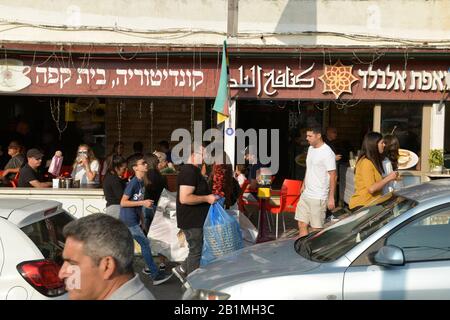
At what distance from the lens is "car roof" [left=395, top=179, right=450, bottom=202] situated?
4446mm

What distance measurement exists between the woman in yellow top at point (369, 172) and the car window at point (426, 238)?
6.82 feet

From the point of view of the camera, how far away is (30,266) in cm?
423

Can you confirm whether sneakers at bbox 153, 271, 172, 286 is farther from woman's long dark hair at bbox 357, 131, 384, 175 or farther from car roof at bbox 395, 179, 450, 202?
car roof at bbox 395, 179, 450, 202

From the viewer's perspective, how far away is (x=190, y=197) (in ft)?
21.0

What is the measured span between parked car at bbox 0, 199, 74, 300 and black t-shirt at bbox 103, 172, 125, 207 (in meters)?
2.58

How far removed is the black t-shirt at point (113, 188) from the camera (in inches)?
288

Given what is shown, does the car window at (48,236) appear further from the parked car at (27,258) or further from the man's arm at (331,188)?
the man's arm at (331,188)

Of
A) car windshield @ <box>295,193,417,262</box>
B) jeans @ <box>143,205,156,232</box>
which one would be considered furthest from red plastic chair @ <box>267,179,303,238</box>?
car windshield @ <box>295,193,417,262</box>

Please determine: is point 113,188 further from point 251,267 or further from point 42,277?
point 251,267

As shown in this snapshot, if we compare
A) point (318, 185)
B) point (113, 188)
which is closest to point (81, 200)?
point (113, 188)

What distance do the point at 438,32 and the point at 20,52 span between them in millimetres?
7424
